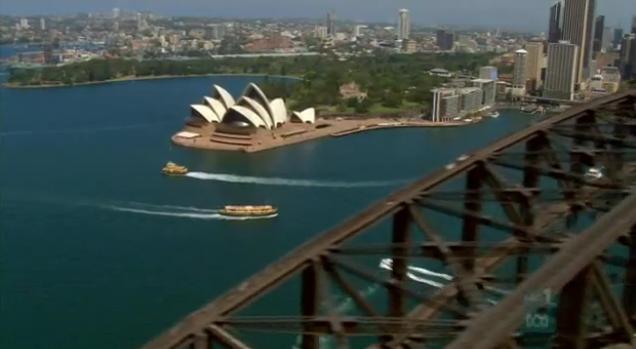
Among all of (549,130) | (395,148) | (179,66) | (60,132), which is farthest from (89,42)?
(549,130)

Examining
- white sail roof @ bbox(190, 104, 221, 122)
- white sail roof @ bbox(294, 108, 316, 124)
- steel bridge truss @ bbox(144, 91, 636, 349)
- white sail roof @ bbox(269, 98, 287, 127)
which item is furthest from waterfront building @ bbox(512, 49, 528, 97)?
steel bridge truss @ bbox(144, 91, 636, 349)

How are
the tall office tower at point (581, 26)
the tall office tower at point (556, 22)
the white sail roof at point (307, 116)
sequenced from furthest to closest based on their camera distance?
the tall office tower at point (556, 22) < the tall office tower at point (581, 26) < the white sail roof at point (307, 116)

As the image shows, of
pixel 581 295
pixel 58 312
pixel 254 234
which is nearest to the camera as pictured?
pixel 581 295

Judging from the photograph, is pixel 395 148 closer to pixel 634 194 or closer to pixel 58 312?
pixel 58 312

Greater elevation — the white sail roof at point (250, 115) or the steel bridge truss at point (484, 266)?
the steel bridge truss at point (484, 266)

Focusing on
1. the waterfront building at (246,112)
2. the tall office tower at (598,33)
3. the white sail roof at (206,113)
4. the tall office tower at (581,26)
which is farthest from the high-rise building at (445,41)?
the white sail roof at (206,113)

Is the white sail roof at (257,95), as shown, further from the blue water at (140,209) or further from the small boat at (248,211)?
the small boat at (248,211)

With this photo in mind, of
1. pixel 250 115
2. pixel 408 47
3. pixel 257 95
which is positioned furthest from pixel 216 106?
pixel 408 47

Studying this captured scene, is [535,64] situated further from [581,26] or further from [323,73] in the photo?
[323,73]
